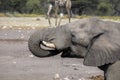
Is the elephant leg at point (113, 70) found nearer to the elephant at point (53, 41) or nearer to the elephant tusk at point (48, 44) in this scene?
the elephant at point (53, 41)

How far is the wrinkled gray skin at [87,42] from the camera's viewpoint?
7.50m

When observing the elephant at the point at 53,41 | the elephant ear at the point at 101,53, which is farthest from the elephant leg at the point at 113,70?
the elephant at the point at 53,41

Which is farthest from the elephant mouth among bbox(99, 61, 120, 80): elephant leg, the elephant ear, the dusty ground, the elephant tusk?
the dusty ground

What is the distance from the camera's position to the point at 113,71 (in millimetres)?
7777

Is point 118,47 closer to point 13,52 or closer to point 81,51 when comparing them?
point 81,51

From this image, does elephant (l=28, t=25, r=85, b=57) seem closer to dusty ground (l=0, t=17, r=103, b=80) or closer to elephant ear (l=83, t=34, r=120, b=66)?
elephant ear (l=83, t=34, r=120, b=66)

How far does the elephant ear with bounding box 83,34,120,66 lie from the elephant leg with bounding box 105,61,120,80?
171 mm

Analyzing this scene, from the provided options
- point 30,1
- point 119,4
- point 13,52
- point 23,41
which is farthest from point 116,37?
point 119,4

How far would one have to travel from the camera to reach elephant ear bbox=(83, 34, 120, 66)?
751 cm

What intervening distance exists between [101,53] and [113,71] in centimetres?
43

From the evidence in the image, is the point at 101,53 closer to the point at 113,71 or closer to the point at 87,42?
the point at 87,42

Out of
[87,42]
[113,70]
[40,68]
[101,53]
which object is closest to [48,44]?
[87,42]

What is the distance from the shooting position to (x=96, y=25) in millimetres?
7672

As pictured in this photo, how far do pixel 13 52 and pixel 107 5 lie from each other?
6766 cm
